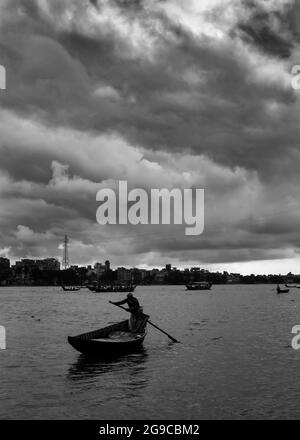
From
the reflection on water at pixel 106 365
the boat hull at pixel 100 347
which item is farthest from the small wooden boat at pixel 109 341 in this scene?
the reflection on water at pixel 106 365

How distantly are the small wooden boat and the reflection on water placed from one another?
0.51 m

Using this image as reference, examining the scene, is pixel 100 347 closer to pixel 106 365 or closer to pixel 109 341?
pixel 109 341

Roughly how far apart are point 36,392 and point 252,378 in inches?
447

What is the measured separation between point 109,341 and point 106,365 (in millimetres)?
1439

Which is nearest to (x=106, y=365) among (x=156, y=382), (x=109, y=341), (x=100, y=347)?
(x=100, y=347)

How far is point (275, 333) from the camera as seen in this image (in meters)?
50.8

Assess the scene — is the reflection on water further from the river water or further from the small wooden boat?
the small wooden boat

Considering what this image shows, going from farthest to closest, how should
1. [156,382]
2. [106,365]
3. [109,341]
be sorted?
[109,341] → [106,365] → [156,382]

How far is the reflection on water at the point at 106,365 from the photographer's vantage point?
90.2ft

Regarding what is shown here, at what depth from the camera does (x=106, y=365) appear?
29.8 meters

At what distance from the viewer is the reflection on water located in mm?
27500
